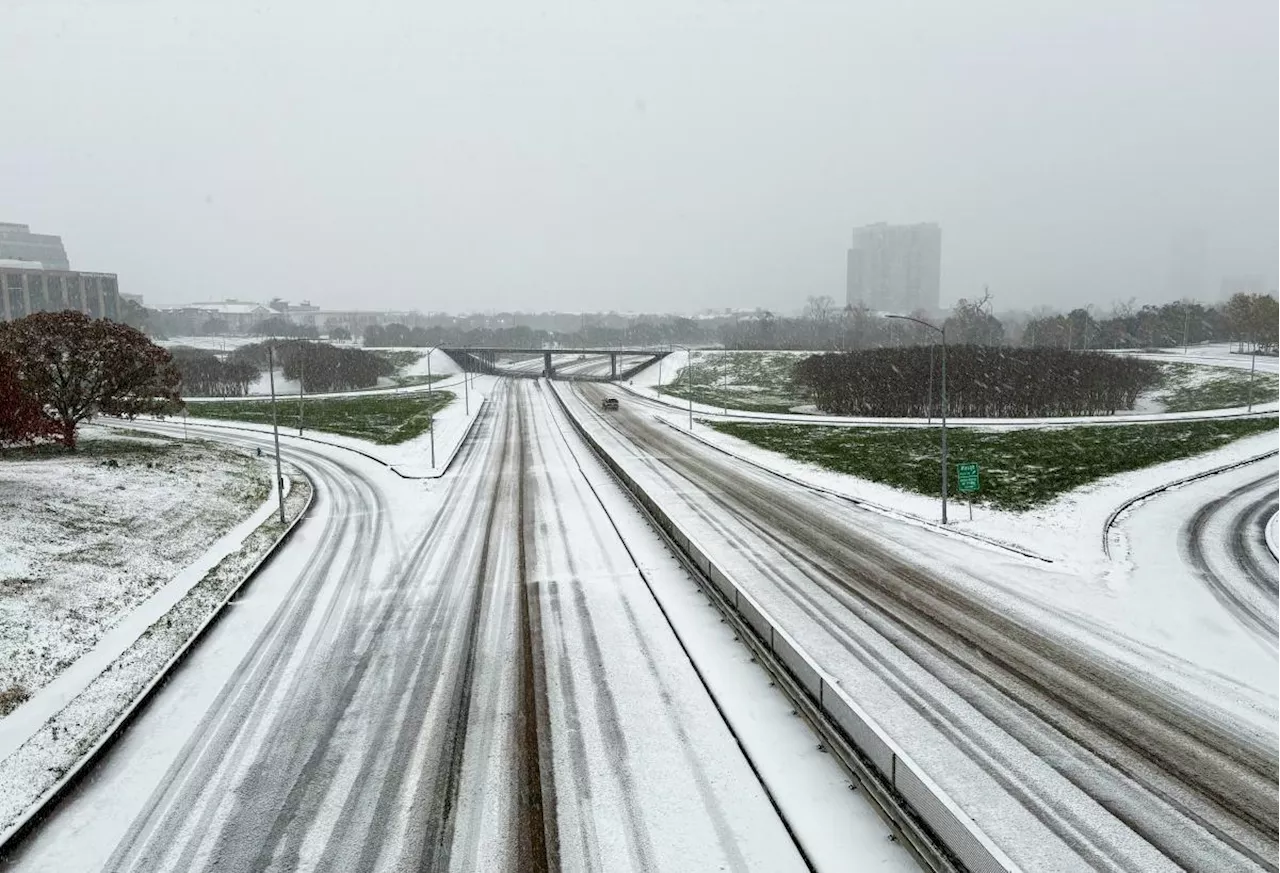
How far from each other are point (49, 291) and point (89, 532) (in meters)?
184

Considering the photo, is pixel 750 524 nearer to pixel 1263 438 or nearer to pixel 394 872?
pixel 394 872

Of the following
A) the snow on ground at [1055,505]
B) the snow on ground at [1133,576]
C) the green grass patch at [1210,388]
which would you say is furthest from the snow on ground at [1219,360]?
the snow on ground at [1133,576]

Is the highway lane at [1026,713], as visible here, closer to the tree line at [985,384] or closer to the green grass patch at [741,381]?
the tree line at [985,384]

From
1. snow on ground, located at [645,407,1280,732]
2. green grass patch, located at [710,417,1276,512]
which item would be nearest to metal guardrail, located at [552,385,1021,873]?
snow on ground, located at [645,407,1280,732]

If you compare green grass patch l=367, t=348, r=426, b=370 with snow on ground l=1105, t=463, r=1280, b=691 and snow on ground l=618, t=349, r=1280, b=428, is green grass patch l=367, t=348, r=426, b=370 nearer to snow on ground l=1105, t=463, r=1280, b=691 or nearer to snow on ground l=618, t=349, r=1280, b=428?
snow on ground l=618, t=349, r=1280, b=428

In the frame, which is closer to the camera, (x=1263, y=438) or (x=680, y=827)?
(x=680, y=827)

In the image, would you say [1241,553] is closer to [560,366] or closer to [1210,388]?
[1210,388]

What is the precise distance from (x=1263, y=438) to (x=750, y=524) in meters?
39.4

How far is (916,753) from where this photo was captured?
40.5 feet

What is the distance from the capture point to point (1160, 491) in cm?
3234

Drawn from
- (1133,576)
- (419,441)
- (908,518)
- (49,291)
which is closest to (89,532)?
(419,441)

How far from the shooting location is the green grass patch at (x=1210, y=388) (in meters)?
68.4

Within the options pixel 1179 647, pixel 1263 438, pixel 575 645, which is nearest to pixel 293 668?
pixel 575 645

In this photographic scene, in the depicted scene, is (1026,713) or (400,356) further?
(400,356)
